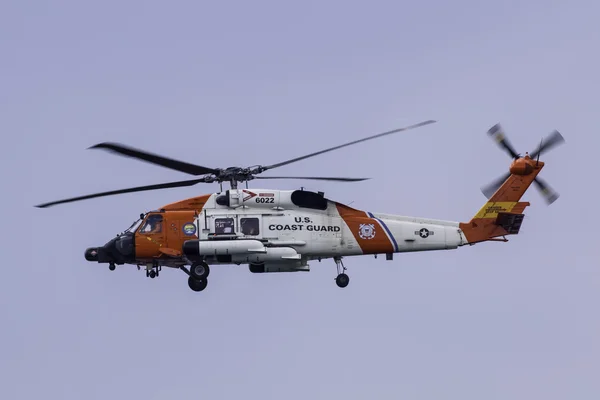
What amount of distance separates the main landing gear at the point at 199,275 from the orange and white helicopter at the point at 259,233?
31 mm

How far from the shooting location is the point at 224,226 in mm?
30281

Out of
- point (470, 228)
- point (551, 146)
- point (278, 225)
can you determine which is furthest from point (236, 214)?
point (551, 146)

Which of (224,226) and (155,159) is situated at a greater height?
(155,159)

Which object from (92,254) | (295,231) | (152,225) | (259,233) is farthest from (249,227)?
(92,254)

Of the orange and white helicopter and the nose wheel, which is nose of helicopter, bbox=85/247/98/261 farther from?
the nose wheel

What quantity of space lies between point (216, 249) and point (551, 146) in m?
11.6

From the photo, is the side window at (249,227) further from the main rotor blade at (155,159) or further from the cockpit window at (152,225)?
the cockpit window at (152,225)

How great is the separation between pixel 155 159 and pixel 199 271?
428 cm

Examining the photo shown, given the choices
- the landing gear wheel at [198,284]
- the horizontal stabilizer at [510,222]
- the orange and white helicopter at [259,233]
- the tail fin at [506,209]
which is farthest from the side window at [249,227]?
the horizontal stabilizer at [510,222]

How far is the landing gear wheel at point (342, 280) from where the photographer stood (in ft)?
101

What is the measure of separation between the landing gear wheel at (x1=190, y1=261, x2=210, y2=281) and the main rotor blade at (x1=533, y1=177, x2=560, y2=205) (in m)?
11.3

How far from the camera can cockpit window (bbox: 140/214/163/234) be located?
3067 centimetres

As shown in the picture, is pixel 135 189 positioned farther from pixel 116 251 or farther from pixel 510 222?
pixel 510 222

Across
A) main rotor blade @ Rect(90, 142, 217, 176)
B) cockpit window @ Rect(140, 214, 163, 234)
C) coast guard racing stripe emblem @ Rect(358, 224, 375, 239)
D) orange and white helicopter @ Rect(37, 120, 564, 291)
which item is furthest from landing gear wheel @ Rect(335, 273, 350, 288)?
cockpit window @ Rect(140, 214, 163, 234)
